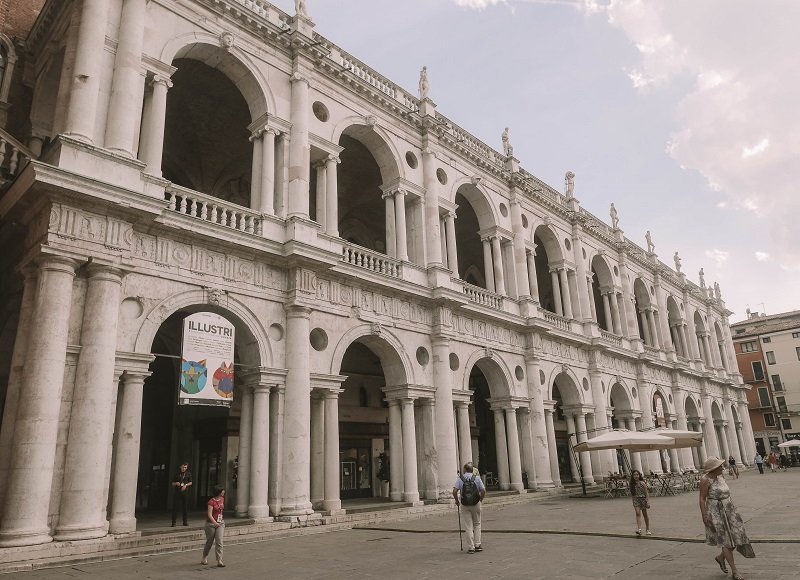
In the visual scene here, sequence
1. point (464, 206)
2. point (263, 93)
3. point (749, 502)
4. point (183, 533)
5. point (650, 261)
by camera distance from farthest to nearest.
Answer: point (650, 261)
point (464, 206)
point (749, 502)
point (263, 93)
point (183, 533)

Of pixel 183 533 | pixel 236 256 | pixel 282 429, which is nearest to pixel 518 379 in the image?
pixel 282 429

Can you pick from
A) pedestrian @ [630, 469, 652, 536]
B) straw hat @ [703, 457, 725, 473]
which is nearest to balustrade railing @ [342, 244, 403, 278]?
pedestrian @ [630, 469, 652, 536]

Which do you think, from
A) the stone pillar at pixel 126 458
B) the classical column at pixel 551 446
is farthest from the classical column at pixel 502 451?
the stone pillar at pixel 126 458

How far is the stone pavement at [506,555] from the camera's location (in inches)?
319

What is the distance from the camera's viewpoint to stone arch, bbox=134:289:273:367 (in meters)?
13.0

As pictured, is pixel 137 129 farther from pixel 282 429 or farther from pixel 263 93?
pixel 282 429

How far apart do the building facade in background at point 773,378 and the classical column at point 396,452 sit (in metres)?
58.4

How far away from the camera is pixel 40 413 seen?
410 inches

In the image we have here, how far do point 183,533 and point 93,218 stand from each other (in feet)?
Answer: 21.6

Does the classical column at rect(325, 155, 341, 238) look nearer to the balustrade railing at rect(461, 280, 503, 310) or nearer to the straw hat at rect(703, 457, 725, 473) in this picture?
the balustrade railing at rect(461, 280, 503, 310)

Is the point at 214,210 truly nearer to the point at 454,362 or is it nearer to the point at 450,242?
the point at 454,362

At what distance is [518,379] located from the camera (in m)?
23.5

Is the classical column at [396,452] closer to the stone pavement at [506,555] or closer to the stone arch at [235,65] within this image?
the stone pavement at [506,555]

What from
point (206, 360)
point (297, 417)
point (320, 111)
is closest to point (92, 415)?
point (206, 360)
